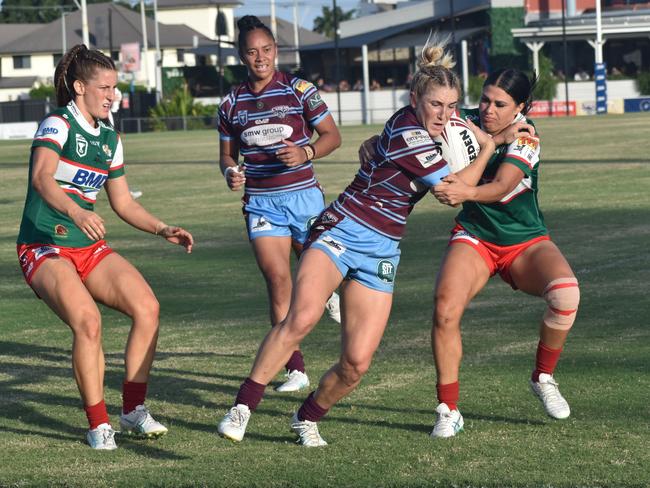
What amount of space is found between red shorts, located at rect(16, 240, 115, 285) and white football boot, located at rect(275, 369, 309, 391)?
1.88 metres

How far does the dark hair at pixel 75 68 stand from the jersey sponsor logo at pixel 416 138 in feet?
5.62

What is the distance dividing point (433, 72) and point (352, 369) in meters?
1.60

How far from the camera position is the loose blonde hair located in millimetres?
6598

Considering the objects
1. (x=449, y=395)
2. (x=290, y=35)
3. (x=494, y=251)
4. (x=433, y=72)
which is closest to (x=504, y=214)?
(x=494, y=251)

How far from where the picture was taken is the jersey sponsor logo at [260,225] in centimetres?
884

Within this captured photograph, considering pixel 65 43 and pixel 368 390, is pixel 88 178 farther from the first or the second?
pixel 65 43

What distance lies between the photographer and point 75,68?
7160mm

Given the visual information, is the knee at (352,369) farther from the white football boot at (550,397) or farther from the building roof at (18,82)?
the building roof at (18,82)

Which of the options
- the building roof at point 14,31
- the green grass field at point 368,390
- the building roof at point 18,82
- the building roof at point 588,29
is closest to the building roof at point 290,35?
the building roof at point 14,31

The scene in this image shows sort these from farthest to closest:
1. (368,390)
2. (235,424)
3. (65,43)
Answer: (65,43), (368,390), (235,424)

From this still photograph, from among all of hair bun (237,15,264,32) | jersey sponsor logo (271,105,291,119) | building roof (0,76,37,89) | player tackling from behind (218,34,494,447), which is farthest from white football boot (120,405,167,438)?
building roof (0,76,37,89)

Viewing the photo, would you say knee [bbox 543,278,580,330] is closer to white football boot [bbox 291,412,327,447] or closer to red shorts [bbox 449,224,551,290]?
red shorts [bbox 449,224,551,290]

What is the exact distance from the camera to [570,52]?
7688 cm

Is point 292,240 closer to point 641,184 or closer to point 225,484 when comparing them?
point 225,484
